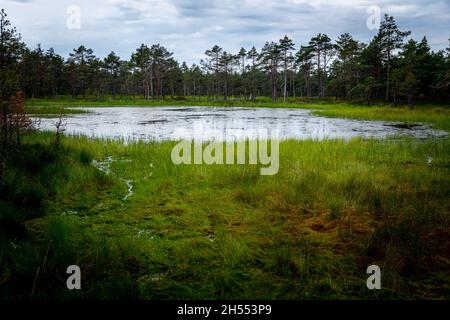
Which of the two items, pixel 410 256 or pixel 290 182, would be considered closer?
pixel 410 256

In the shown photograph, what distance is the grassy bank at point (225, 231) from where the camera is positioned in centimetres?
384

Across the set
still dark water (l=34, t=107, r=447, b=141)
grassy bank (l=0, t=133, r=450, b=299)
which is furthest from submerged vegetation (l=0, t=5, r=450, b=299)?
still dark water (l=34, t=107, r=447, b=141)

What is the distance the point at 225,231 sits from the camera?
549 cm

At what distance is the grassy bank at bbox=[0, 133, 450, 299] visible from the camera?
3842mm

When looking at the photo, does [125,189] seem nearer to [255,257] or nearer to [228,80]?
[255,257]

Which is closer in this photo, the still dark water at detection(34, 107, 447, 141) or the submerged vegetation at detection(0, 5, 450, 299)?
the submerged vegetation at detection(0, 5, 450, 299)

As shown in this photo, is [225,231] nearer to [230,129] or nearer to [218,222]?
[218,222]

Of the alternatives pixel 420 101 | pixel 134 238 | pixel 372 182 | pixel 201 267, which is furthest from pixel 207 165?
pixel 420 101

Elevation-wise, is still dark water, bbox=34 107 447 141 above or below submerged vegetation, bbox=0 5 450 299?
above

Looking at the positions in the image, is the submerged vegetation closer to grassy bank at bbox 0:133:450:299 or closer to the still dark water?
grassy bank at bbox 0:133:450:299

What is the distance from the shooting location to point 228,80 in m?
95.5

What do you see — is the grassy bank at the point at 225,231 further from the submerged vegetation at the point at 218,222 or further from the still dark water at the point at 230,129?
the still dark water at the point at 230,129

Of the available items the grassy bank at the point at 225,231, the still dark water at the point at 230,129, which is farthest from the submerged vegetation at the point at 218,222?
the still dark water at the point at 230,129
